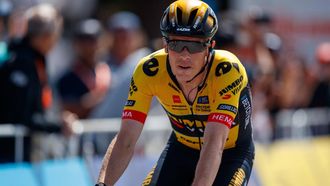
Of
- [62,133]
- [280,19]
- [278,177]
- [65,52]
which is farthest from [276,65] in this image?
[65,52]

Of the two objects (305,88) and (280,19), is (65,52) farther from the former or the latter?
(305,88)

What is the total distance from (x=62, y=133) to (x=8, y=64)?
913 millimetres

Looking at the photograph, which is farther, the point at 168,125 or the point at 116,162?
the point at 168,125

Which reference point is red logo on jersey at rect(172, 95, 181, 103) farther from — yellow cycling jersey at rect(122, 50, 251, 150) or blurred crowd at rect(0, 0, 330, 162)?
blurred crowd at rect(0, 0, 330, 162)

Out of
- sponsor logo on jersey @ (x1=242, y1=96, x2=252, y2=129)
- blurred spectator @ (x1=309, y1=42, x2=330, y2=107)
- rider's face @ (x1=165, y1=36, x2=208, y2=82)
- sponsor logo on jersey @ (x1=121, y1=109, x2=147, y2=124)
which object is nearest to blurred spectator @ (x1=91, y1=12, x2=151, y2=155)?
sponsor logo on jersey @ (x1=242, y1=96, x2=252, y2=129)

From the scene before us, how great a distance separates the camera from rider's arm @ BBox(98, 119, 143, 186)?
5.89m

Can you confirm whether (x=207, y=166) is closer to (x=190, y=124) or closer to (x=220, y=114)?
(x=220, y=114)

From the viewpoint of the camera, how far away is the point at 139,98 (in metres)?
6.19

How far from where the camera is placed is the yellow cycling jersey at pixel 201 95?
19.6 feet

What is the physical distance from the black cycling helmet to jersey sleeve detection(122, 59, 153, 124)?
0.51 meters

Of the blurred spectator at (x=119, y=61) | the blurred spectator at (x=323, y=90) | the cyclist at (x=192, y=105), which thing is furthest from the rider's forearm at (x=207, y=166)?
the blurred spectator at (x=323, y=90)

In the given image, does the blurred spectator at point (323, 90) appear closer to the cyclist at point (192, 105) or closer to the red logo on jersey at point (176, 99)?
the cyclist at point (192, 105)

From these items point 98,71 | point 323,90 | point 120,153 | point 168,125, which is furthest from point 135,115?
point 323,90

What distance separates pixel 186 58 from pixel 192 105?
1.96ft
